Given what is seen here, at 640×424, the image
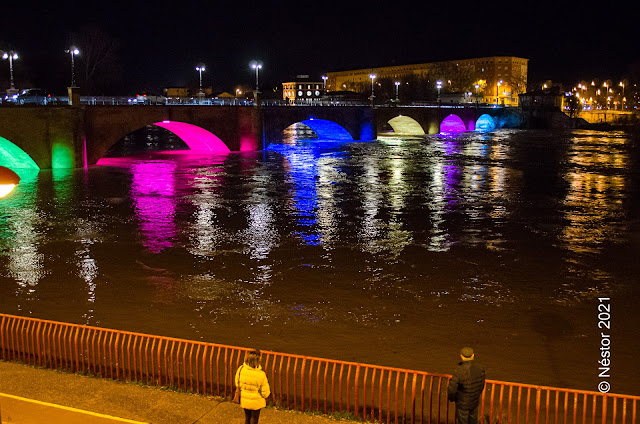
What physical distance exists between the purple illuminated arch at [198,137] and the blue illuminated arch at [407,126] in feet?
120

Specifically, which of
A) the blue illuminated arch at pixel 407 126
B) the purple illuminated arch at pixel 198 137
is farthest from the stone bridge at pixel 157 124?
the blue illuminated arch at pixel 407 126

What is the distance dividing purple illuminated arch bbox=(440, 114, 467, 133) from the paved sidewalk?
311 ft

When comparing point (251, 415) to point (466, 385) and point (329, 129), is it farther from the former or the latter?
point (329, 129)

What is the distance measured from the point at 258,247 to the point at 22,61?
272ft

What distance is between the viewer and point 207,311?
14.9 m

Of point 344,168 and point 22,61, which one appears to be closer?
point 344,168

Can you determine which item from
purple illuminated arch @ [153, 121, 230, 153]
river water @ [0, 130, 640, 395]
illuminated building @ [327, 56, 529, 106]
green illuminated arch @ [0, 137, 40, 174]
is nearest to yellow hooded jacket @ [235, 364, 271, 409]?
river water @ [0, 130, 640, 395]

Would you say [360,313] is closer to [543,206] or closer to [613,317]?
[613,317]

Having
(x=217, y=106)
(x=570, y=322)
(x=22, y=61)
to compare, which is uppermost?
(x=22, y=61)

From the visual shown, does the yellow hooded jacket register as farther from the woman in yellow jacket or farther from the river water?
the river water

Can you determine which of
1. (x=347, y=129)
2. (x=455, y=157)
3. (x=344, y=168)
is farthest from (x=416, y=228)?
(x=347, y=129)

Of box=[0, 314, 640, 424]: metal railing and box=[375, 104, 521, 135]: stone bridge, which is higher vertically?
box=[375, 104, 521, 135]: stone bridge

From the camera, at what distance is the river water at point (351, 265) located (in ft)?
43.4

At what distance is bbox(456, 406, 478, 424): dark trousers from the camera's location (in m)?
7.86
